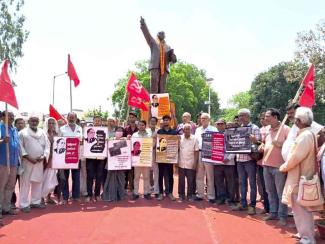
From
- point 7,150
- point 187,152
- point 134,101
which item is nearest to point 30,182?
point 7,150

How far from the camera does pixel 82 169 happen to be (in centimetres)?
996

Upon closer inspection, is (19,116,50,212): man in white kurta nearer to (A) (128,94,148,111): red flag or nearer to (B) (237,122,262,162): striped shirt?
(A) (128,94,148,111): red flag

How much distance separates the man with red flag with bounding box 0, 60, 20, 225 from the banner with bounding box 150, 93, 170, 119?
489 cm

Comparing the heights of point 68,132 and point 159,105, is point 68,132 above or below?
below

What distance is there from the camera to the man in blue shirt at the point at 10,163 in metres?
7.61

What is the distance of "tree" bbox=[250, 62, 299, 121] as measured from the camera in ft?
143

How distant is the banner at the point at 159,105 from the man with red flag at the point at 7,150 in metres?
4.89

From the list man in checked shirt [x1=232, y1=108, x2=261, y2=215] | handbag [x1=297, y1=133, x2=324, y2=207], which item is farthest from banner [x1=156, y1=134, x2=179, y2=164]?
handbag [x1=297, y1=133, x2=324, y2=207]

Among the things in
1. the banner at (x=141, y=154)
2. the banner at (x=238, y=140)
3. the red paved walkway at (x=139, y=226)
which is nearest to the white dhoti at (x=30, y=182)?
the red paved walkway at (x=139, y=226)

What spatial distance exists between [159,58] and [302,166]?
7.55 metres

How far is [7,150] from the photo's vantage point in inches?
297

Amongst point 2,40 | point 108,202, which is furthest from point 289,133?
point 2,40

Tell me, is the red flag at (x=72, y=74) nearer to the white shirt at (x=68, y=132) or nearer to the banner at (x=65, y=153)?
the white shirt at (x=68, y=132)

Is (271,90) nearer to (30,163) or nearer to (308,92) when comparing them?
(308,92)
